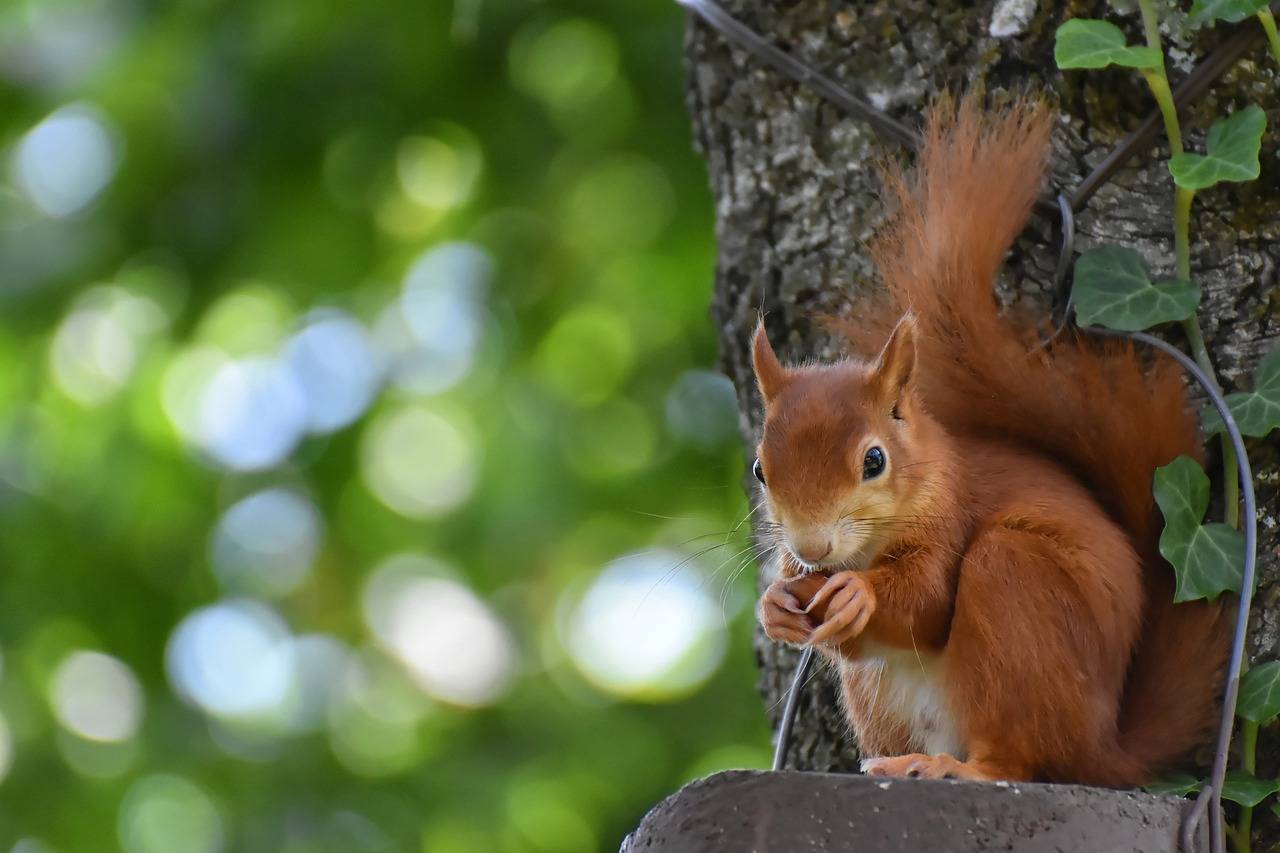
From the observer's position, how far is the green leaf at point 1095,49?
1345mm

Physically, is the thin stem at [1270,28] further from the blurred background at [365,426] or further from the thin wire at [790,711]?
the blurred background at [365,426]

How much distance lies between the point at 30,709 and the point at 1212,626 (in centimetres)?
265

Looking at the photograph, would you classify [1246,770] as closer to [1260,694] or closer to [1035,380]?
[1260,694]

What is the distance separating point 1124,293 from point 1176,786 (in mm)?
415

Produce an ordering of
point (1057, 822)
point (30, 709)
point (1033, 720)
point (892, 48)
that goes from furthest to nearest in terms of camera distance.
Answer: point (30, 709) < point (892, 48) < point (1033, 720) < point (1057, 822)

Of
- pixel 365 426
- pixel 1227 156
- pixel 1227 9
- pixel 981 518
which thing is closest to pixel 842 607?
pixel 981 518

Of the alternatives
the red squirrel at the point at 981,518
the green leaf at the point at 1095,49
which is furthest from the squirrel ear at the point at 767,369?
the green leaf at the point at 1095,49

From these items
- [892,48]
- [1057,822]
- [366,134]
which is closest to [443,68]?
[366,134]

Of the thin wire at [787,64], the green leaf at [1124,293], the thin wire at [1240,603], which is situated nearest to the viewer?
the thin wire at [1240,603]

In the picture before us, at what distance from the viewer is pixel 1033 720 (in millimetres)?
1203

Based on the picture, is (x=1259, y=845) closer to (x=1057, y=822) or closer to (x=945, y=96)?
(x=1057, y=822)

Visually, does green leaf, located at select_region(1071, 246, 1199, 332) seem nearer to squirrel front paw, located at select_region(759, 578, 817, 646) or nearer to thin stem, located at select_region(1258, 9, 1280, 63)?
thin stem, located at select_region(1258, 9, 1280, 63)

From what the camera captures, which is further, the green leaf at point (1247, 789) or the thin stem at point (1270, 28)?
the thin stem at point (1270, 28)

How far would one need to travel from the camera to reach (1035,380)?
4.45 feet
